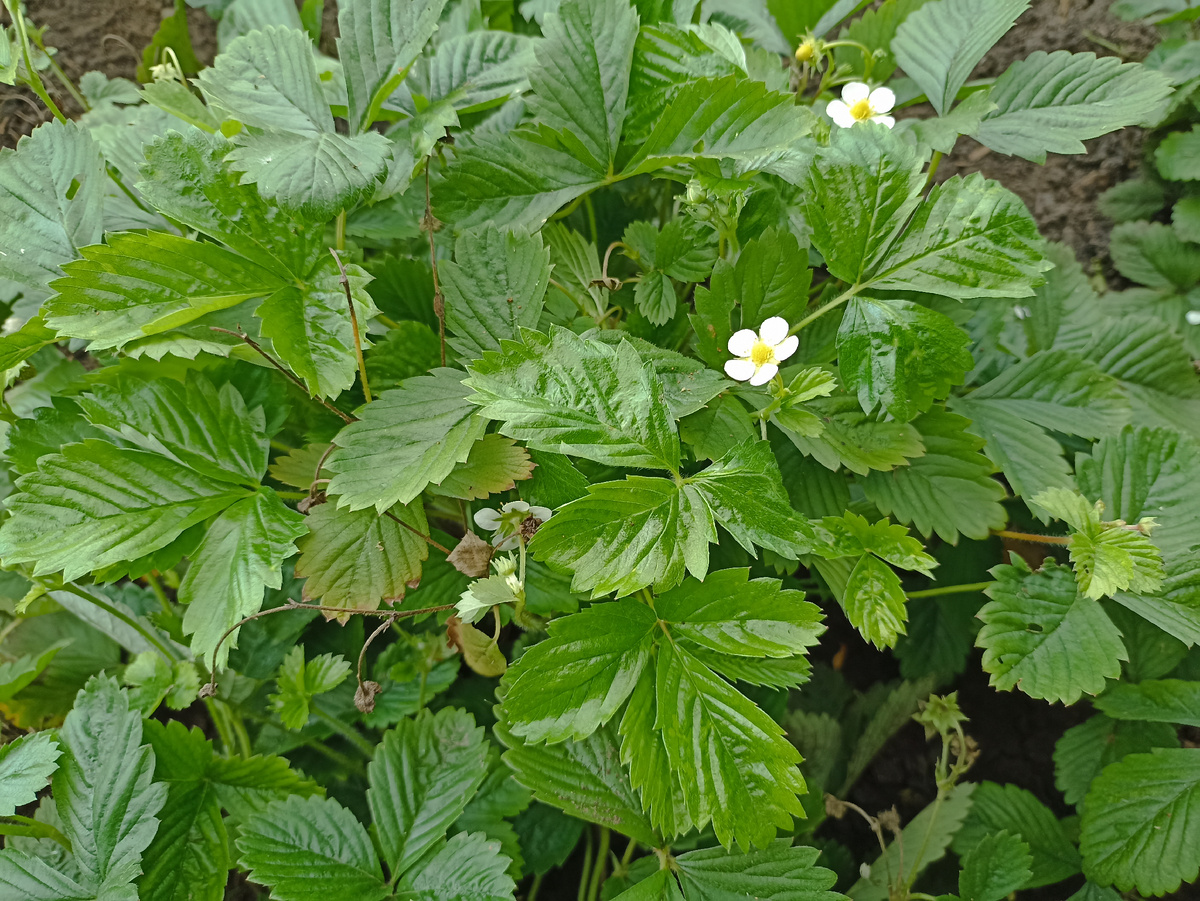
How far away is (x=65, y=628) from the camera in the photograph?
1260mm

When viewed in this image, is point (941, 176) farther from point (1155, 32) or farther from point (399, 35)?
point (399, 35)

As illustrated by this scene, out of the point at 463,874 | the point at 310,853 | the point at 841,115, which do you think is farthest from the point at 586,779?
the point at 841,115

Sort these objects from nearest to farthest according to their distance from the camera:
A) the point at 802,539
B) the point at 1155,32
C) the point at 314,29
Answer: the point at 802,539 → the point at 314,29 → the point at 1155,32

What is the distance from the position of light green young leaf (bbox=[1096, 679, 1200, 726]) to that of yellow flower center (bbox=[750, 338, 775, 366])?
0.73 metres

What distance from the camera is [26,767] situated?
917 millimetres

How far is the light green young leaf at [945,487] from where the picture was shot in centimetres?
94

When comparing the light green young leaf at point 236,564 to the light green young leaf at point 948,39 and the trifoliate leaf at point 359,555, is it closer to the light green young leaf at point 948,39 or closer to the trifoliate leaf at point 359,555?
the trifoliate leaf at point 359,555

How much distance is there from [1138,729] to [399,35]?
4.65 ft

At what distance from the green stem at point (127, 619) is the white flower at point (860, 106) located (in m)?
1.18

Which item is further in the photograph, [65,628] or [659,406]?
[65,628]

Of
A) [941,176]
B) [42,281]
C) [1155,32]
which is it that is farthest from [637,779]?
[1155,32]

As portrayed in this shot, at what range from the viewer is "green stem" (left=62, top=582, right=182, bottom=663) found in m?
1.06

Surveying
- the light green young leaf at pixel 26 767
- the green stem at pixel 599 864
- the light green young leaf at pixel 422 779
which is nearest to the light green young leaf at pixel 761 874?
the green stem at pixel 599 864

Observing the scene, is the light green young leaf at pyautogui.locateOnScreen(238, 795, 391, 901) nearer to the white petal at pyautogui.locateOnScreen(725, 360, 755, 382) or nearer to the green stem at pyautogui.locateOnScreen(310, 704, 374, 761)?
the green stem at pyautogui.locateOnScreen(310, 704, 374, 761)
